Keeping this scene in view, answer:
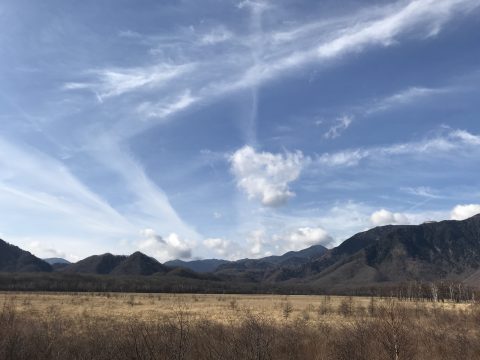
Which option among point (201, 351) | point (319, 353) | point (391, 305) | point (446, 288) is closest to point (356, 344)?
point (319, 353)

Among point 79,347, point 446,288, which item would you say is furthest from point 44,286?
point 79,347

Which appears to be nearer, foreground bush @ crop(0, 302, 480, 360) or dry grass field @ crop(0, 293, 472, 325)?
foreground bush @ crop(0, 302, 480, 360)

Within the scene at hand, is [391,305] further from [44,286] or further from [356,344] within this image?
[44,286]

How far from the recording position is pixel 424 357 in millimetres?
16938

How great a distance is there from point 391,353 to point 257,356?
5.44 m

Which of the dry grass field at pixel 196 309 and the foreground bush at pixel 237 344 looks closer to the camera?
the foreground bush at pixel 237 344

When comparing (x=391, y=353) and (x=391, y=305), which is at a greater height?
(x=391, y=305)

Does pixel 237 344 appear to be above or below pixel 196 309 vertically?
above

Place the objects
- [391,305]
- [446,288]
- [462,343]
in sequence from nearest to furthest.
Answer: [391,305], [462,343], [446,288]

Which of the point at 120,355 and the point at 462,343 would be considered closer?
the point at 120,355

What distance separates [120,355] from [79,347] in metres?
6.57

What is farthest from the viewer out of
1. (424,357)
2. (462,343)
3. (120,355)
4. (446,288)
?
(446,288)

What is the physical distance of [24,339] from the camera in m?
14.1

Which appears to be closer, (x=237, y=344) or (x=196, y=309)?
(x=237, y=344)
